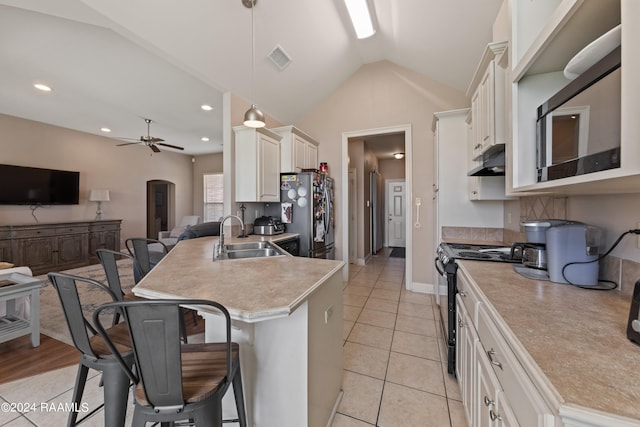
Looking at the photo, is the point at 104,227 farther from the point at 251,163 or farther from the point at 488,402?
the point at 488,402

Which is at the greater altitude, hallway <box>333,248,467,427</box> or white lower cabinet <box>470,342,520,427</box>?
white lower cabinet <box>470,342,520,427</box>

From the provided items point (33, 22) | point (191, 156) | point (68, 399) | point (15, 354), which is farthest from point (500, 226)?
point (191, 156)

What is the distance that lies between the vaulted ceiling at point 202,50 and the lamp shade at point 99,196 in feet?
5.19

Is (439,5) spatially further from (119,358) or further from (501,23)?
(119,358)

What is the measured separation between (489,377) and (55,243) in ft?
22.3

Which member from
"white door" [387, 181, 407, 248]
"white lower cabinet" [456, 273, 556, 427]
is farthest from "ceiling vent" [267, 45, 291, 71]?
"white door" [387, 181, 407, 248]

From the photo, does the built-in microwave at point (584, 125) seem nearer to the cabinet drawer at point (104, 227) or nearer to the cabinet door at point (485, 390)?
the cabinet door at point (485, 390)

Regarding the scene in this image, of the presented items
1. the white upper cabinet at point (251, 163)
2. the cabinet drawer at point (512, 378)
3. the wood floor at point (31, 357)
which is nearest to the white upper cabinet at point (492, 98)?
the cabinet drawer at point (512, 378)

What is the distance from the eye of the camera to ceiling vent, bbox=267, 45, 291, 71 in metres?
3.04

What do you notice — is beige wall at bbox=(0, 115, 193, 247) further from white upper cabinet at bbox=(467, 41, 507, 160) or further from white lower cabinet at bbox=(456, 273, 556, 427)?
white upper cabinet at bbox=(467, 41, 507, 160)

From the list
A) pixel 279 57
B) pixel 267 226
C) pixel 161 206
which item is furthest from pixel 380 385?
pixel 161 206

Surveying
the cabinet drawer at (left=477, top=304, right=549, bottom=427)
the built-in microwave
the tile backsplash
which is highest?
the built-in microwave

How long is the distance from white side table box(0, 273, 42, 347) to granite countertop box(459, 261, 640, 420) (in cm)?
350

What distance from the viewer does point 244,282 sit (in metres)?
1.28
